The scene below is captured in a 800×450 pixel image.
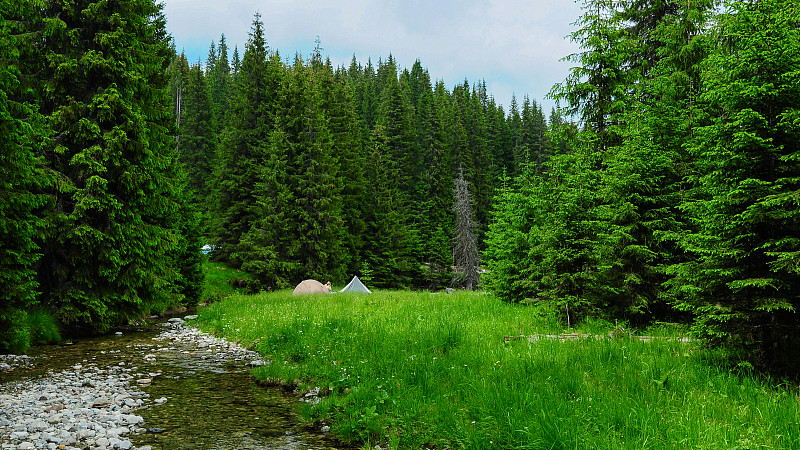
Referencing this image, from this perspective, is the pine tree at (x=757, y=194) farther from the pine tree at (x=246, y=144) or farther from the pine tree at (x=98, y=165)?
the pine tree at (x=246, y=144)

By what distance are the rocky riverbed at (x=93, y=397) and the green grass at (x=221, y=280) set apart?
18.4 m

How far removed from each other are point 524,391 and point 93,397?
8029 mm

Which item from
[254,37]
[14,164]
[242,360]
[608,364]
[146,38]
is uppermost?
[254,37]

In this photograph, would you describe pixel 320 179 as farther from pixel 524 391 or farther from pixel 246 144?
pixel 524 391

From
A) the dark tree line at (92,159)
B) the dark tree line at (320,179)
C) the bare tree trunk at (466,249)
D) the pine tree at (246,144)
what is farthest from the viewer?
the bare tree trunk at (466,249)

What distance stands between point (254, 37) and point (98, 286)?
3357 centimetres

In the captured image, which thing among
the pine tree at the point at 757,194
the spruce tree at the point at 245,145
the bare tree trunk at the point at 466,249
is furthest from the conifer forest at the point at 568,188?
the bare tree trunk at the point at 466,249

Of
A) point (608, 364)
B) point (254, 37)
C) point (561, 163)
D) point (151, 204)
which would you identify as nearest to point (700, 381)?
point (608, 364)

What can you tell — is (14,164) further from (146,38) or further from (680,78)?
(680,78)

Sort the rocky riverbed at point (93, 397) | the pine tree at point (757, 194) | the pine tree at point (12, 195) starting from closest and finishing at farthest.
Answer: the pine tree at point (757, 194) → the rocky riverbed at point (93, 397) → the pine tree at point (12, 195)

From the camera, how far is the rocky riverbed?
6523 mm

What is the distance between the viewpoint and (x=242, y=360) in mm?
12336

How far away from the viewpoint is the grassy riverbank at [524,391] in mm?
4852

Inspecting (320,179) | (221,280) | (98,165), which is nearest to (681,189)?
(98,165)
